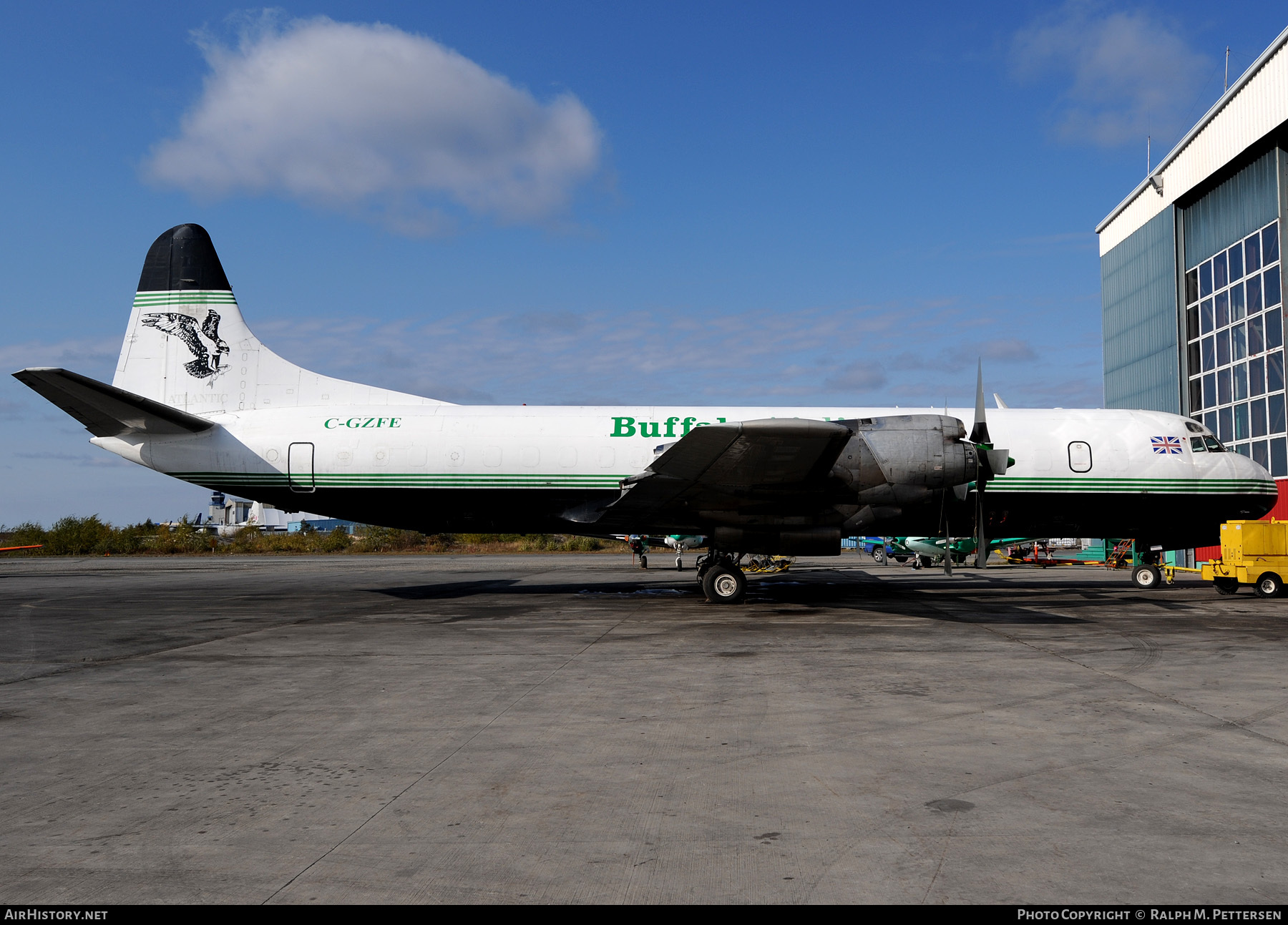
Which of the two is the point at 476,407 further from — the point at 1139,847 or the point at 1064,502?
the point at 1139,847

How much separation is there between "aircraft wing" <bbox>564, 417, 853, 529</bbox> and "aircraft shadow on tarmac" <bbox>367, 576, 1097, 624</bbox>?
1.94m

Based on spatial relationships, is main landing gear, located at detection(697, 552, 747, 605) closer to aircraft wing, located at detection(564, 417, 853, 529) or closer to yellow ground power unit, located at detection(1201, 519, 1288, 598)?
aircraft wing, located at detection(564, 417, 853, 529)

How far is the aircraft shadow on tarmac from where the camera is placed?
14359 mm

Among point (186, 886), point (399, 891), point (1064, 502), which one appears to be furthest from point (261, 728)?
point (1064, 502)

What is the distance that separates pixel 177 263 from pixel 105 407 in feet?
13.6

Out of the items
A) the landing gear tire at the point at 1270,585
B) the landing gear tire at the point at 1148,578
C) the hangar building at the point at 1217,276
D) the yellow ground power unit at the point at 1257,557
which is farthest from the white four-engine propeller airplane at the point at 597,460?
the hangar building at the point at 1217,276

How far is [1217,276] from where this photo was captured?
2708cm

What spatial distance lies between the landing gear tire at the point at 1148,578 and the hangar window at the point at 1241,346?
27.2 ft

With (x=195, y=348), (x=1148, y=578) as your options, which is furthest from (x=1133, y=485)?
(x=195, y=348)

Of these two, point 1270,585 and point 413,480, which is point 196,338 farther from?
point 1270,585

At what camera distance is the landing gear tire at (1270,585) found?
17.2 m

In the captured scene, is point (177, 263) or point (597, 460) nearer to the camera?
point (597, 460)

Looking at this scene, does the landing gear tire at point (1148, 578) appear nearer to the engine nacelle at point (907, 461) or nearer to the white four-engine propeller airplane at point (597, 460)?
the white four-engine propeller airplane at point (597, 460)
